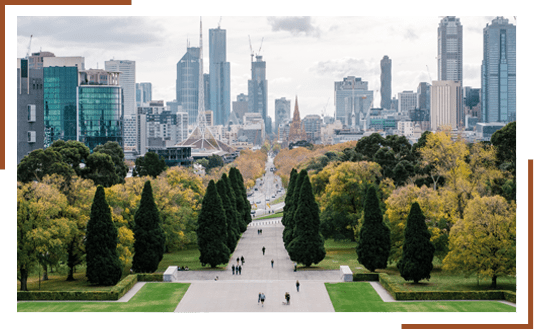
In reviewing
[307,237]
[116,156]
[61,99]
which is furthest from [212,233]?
[61,99]

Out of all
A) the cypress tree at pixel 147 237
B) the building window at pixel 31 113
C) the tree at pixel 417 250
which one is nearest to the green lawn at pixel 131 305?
the cypress tree at pixel 147 237

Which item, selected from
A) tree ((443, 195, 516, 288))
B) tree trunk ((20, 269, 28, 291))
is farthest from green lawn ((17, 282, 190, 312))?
tree ((443, 195, 516, 288))

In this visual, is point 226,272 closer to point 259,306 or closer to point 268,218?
point 259,306

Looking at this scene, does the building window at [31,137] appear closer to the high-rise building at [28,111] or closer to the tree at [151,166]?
the high-rise building at [28,111]

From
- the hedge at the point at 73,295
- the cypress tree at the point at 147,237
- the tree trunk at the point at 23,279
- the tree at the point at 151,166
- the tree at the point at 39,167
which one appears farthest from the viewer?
the tree at the point at 151,166

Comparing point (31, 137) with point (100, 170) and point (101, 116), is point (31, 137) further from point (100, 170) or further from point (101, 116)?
point (101, 116)

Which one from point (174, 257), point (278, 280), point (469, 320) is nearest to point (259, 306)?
point (278, 280)
